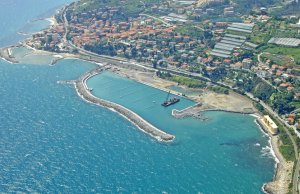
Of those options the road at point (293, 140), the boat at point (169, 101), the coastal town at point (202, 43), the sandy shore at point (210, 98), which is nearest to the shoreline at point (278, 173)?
the road at point (293, 140)

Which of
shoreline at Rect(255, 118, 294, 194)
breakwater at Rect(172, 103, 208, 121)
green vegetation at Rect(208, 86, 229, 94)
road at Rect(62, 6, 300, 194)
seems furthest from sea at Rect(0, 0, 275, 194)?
green vegetation at Rect(208, 86, 229, 94)

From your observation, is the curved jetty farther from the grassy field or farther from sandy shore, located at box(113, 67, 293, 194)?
the grassy field

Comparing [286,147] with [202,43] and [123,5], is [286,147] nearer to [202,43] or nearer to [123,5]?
[202,43]

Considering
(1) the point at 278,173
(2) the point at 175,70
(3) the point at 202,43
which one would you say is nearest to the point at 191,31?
(3) the point at 202,43

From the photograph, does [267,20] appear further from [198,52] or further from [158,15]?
[158,15]

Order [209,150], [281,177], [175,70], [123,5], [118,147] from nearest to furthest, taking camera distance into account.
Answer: [281,177], [209,150], [118,147], [175,70], [123,5]

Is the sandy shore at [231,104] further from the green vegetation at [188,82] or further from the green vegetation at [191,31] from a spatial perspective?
the green vegetation at [191,31]
